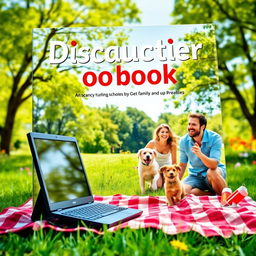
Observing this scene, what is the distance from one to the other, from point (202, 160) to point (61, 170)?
1148 millimetres

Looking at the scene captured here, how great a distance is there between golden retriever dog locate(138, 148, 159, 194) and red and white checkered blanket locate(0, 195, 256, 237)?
0.14m

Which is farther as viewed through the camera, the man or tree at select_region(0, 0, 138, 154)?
tree at select_region(0, 0, 138, 154)

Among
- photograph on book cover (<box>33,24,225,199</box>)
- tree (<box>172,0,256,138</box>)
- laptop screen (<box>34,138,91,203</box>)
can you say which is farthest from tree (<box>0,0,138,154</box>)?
laptop screen (<box>34,138,91,203</box>)

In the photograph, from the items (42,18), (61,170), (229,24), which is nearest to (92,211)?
(61,170)

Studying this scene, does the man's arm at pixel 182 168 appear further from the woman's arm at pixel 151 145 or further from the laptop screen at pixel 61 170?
the laptop screen at pixel 61 170

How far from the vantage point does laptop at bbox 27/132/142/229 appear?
2066 mm

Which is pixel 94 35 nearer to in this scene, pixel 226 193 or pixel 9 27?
pixel 226 193

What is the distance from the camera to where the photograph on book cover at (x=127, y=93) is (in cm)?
282

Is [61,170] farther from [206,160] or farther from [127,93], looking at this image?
[206,160]

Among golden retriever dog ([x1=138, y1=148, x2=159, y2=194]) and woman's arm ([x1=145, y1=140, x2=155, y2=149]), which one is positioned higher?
woman's arm ([x1=145, y1=140, x2=155, y2=149])

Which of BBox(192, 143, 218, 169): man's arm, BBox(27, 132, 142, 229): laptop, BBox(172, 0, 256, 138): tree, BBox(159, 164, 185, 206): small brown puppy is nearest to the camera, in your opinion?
BBox(27, 132, 142, 229): laptop

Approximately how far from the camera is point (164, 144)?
111 inches

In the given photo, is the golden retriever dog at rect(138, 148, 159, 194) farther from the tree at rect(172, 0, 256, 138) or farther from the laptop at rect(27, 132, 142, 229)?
the tree at rect(172, 0, 256, 138)

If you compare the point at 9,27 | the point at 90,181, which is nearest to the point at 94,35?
the point at 90,181
